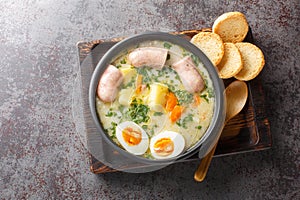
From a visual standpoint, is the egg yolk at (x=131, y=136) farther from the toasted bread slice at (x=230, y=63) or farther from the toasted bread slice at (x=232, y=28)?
the toasted bread slice at (x=232, y=28)

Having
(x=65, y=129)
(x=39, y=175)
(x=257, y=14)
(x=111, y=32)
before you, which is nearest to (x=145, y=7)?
(x=111, y=32)

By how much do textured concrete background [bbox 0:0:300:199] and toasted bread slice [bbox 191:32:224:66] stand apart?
22 cm

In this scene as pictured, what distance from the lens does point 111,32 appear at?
7.29 ft

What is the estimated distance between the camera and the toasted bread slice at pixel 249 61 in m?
1.98

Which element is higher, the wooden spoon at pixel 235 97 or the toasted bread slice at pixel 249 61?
the toasted bread slice at pixel 249 61

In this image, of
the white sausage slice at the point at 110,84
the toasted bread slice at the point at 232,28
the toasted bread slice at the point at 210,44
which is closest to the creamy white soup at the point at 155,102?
the white sausage slice at the point at 110,84

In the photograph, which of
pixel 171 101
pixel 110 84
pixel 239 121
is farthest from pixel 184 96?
pixel 239 121

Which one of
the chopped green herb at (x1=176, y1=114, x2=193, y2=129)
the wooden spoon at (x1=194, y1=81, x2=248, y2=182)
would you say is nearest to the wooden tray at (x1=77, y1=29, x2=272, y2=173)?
the wooden spoon at (x1=194, y1=81, x2=248, y2=182)

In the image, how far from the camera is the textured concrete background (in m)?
2.12

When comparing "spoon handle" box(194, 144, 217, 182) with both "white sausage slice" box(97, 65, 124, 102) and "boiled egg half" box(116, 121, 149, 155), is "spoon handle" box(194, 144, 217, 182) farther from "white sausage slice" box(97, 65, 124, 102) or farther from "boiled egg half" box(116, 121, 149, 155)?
"white sausage slice" box(97, 65, 124, 102)

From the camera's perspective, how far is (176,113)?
67.9 inches

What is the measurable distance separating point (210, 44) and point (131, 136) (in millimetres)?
525

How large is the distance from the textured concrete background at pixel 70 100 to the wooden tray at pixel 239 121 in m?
0.15

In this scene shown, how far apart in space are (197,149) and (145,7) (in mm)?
764
